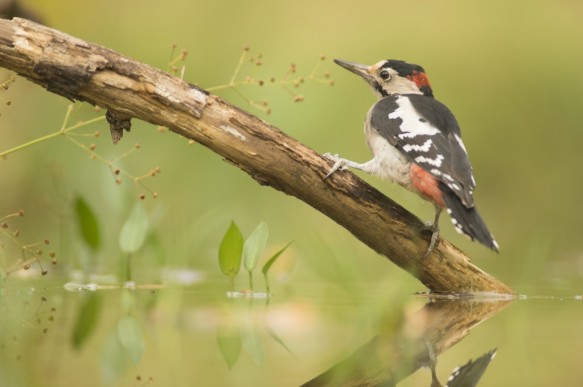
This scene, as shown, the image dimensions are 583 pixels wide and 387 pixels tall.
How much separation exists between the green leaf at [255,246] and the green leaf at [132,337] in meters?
0.77

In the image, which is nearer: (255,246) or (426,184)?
(426,184)

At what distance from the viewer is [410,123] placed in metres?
3.48

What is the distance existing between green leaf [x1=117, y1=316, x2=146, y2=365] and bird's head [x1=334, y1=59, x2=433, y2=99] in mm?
1562

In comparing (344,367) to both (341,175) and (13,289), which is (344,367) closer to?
(341,175)

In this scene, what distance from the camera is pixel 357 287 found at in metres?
3.56

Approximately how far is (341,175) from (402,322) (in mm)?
625

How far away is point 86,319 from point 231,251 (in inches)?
31.9

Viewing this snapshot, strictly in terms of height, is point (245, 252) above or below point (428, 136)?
below

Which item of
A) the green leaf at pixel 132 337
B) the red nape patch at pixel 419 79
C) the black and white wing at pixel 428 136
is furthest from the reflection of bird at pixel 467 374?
the red nape patch at pixel 419 79

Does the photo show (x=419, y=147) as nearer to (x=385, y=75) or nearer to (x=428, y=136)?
(x=428, y=136)

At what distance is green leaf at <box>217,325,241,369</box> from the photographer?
7.52 feet

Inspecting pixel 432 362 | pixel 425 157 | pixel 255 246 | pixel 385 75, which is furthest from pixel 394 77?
pixel 432 362

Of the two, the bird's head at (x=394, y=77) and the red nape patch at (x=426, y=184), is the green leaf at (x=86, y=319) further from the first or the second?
the bird's head at (x=394, y=77)

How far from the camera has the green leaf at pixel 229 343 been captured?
2.29 meters
